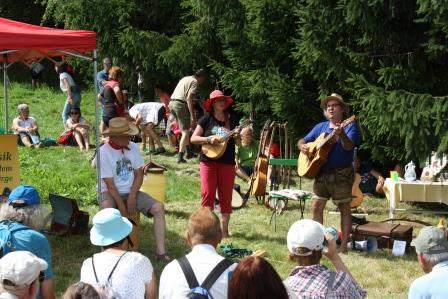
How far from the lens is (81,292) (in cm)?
326

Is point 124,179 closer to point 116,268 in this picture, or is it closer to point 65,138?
point 116,268

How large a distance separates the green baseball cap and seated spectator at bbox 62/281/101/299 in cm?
193

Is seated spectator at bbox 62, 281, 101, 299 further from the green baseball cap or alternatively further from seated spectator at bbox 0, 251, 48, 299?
the green baseball cap

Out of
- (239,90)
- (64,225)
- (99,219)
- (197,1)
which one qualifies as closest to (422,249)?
(99,219)

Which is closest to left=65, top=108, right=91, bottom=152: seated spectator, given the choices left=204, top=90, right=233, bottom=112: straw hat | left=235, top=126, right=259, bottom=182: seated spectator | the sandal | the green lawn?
the green lawn

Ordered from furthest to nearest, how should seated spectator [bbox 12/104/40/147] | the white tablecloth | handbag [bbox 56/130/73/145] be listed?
1. handbag [bbox 56/130/73/145]
2. seated spectator [bbox 12/104/40/147]
3. the white tablecloth

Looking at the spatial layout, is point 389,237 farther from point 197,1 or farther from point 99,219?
point 197,1

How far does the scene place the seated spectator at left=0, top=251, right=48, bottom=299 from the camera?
335 centimetres

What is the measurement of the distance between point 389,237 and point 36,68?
15.9 meters

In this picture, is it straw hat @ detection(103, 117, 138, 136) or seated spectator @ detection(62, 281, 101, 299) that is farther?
straw hat @ detection(103, 117, 138, 136)

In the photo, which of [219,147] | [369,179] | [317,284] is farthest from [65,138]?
[317,284]

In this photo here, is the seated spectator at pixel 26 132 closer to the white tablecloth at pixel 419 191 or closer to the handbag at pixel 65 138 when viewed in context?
the handbag at pixel 65 138

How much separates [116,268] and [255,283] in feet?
4.47

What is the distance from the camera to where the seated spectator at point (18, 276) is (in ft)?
11.0
